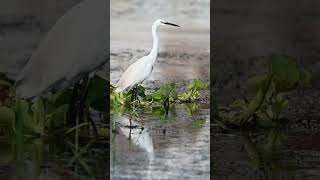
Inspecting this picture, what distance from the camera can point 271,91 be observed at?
2.29m

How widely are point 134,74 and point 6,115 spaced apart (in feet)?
1.73

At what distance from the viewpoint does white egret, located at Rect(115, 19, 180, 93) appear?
2506mm

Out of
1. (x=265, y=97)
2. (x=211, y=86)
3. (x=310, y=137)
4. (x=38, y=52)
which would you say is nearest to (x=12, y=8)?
(x=38, y=52)

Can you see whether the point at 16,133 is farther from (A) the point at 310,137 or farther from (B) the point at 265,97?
(A) the point at 310,137

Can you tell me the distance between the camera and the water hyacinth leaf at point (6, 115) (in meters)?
2.24

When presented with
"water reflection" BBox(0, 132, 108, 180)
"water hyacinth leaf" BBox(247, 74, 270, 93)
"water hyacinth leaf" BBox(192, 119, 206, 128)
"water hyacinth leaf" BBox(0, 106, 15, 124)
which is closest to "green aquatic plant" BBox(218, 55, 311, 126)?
"water hyacinth leaf" BBox(247, 74, 270, 93)

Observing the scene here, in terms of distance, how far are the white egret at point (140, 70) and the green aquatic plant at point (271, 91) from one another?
1.30ft

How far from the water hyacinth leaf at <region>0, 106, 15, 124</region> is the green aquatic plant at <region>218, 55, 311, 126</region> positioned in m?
0.79

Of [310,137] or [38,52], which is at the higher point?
[38,52]

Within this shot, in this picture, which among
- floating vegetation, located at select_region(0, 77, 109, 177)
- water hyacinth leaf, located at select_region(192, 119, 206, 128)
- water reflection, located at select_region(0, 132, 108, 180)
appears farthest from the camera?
water hyacinth leaf, located at select_region(192, 119, 206, 128)

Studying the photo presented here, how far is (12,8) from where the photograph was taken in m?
2.27

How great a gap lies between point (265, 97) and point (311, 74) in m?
0.18

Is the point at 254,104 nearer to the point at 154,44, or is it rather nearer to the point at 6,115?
the point at 154,44

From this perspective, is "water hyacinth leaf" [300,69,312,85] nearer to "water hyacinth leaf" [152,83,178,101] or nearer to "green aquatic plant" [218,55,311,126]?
"green aquatic plant" [218,55,311,126]
